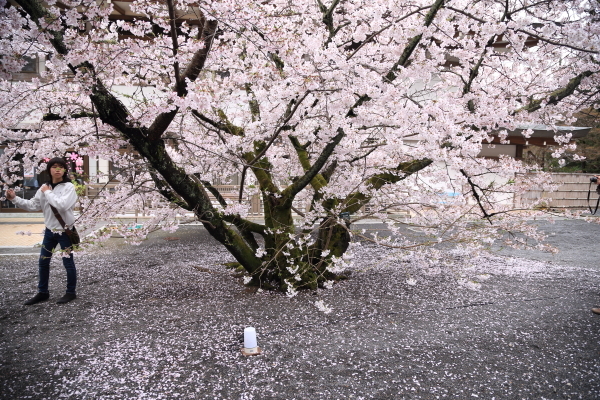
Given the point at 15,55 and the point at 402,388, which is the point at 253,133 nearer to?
the point at 15,55

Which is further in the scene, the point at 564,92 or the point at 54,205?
the point at 564,92

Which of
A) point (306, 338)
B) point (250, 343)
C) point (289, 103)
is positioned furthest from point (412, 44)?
point (250, 343)

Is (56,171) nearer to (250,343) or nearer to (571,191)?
(250,343)

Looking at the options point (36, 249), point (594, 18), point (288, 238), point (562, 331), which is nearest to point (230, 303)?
point (288, 238)

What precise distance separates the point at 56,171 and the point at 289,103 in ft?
8.61

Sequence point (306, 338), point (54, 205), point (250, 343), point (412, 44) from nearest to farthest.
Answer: point (250, 343)
point (306, 338)
point (412, 44)
point (54, 205)

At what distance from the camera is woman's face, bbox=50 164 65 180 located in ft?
14.3

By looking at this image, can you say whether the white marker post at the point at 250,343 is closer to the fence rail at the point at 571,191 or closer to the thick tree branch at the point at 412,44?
the thick tree branch at the point at 412,44

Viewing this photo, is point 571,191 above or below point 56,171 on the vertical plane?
below

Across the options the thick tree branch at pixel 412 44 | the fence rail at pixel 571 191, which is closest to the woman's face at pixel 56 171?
the thick tree branch at pixel 412 44

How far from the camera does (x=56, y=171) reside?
4383 mm

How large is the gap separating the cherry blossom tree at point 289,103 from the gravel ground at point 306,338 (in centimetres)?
70

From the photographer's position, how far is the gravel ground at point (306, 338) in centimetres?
271

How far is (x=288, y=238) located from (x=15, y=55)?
3107 mm
